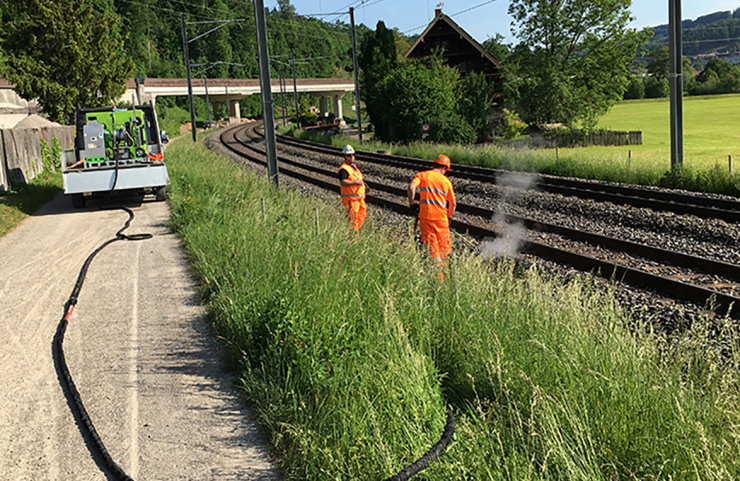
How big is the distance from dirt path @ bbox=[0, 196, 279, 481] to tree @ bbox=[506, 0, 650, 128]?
4758cm

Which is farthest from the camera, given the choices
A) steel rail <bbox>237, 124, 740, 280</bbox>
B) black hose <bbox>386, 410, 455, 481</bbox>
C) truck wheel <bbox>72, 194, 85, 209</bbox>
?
truck wheel <bbox>72, 194, 85, 209</bbox>

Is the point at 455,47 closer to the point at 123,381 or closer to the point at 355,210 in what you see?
the point at 355,210

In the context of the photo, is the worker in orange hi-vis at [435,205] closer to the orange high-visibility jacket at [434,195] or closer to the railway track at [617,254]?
the orange high-visibility jacket at [434,195]

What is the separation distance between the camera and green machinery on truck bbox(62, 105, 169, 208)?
17734 millimetres

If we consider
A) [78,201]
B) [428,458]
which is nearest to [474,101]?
[78,201]

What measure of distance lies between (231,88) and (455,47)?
46805 millimetres

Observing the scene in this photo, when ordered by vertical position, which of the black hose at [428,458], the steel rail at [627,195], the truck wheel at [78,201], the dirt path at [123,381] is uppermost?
the truck wheel at [78,201]

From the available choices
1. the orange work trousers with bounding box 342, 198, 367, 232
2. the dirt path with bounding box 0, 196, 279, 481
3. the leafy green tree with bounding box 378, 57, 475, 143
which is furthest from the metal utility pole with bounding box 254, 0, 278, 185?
the leafy green tree with bounding box 378, 57, 475, 143

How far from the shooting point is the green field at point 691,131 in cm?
3186

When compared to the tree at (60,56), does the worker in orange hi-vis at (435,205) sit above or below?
below

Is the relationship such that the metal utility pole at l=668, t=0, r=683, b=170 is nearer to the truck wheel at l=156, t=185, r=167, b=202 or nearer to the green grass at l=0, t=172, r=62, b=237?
the truck wheel at l=156, t=185, r=167, b=202

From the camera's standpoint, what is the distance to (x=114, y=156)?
19141 mm

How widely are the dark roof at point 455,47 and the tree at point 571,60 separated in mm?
3407

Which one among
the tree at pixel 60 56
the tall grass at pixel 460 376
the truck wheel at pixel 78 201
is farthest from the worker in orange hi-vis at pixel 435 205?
the tree at pixel 60 56
